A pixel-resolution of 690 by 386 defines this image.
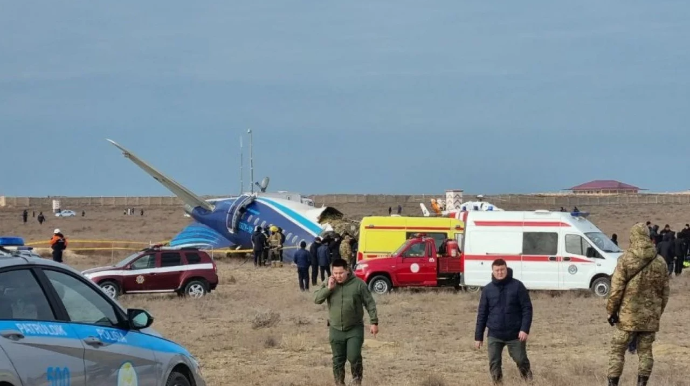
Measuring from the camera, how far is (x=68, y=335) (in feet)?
25.5

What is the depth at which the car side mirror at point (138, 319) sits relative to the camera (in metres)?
8.78

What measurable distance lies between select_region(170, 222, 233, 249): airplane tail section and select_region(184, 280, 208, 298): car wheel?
16.9m

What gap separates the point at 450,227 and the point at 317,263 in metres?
3.88

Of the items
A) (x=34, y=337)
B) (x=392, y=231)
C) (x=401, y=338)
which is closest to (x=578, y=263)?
(x=392, y=231)

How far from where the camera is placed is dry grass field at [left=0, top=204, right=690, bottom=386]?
14.1 m

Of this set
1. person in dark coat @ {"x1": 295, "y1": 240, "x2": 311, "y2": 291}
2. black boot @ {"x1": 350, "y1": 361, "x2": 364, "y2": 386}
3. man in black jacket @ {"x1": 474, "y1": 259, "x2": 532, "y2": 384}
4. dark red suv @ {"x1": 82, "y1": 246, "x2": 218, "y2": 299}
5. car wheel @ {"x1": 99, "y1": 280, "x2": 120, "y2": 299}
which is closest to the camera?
man in black jacket @ {"x1": 474, "y1": 259, "x2": 532, "y2": 384}

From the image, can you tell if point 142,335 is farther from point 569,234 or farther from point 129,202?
point 129,202

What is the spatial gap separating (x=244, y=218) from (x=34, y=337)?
114ft

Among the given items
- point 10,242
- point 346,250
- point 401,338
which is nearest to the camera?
point 10,242

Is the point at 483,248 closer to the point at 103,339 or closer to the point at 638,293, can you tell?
the point at 638,293

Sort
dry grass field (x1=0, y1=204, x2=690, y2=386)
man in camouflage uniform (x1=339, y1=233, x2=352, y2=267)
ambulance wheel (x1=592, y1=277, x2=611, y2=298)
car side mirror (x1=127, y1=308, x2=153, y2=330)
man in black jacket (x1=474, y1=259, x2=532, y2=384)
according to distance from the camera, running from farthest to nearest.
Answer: man in camouflage uniform (x1=339, y1=233, x2=352, y2=267), ambulance wheel (x1=592, y1=277, x2=611, y2=298), dry grass field (x1=0, y1=204, x2=690, y2=386), man in black jacket (x1=474, y1=259, x2=532, y2=384), car side mirror (x1=127, y1=308, x2=153, y2=330)

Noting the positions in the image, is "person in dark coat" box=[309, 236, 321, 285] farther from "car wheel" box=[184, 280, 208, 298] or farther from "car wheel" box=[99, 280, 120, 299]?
"car wheel" box=[99, 280, 120, 299]

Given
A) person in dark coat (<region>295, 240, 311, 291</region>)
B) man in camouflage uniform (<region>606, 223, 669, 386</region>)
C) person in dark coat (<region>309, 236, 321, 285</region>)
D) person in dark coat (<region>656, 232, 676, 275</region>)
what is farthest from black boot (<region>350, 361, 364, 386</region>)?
person in dark coat (<region>656, 232, 676, 275</region>)

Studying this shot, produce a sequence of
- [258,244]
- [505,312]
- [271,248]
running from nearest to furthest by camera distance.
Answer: [505,312] < [258,244] < [271,248]
